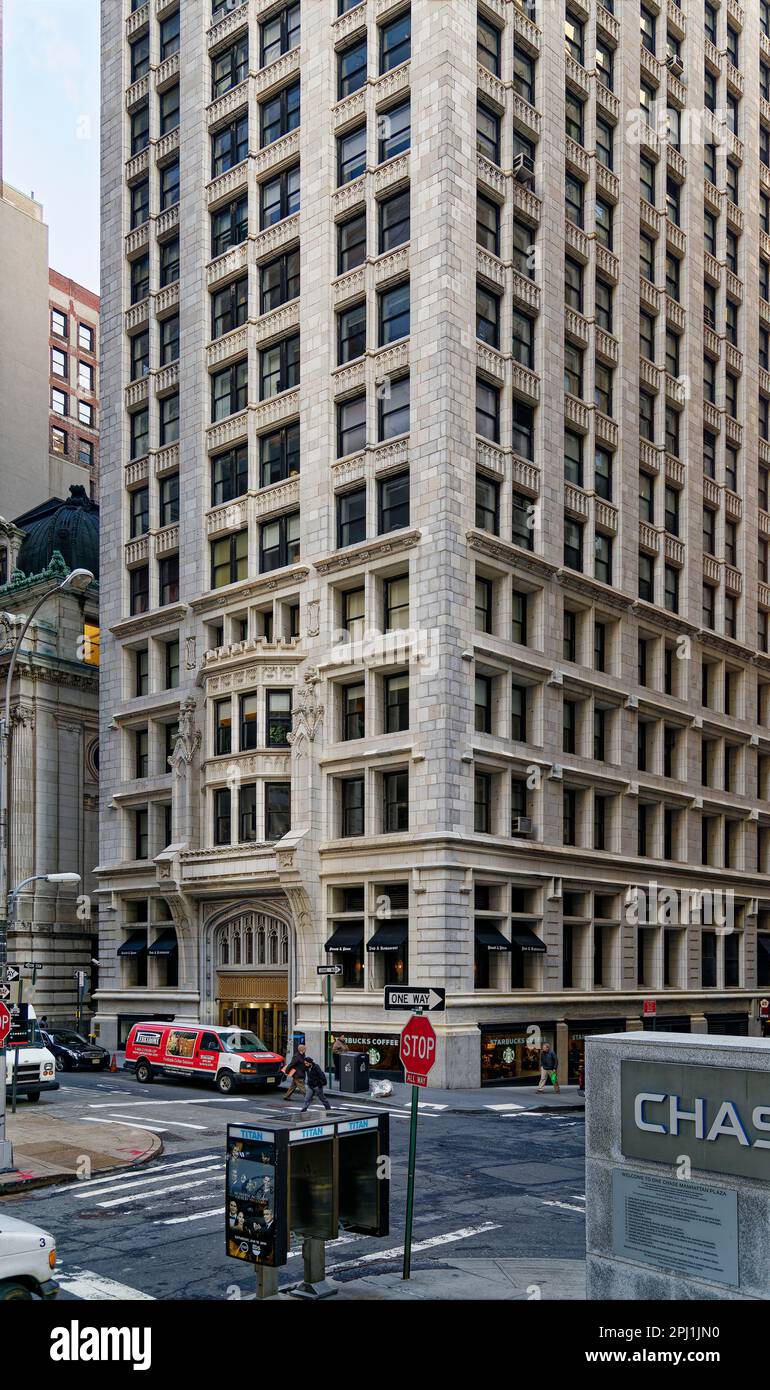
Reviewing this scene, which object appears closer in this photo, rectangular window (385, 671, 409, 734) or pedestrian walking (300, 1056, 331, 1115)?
pedestrian walking (300, 1056, 331, 1115)

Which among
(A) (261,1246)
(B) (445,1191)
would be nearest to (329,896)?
(B) (445,1191)

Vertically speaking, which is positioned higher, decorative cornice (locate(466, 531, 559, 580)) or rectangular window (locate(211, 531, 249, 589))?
rectangular window (locate(211, 531, 249, 589))

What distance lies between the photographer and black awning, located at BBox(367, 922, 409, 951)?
38.7 m

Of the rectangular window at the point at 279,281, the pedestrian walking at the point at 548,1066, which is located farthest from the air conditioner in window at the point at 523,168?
the pedestrian walking at the point at 548,1066

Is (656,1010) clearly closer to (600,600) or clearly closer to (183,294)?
(600,600)

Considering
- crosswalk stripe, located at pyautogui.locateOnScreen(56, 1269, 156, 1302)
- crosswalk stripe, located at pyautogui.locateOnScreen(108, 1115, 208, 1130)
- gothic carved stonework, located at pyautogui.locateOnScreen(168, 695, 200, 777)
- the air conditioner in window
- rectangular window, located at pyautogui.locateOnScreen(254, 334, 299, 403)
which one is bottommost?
crosswalk stripe, located at pyautogui.locateOnScreen(108, 1115, 208, 1130)

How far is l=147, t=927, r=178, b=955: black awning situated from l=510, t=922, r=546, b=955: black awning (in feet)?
45.1

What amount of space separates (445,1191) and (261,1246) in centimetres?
845

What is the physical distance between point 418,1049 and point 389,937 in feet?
82.6

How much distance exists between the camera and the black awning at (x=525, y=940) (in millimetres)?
40656

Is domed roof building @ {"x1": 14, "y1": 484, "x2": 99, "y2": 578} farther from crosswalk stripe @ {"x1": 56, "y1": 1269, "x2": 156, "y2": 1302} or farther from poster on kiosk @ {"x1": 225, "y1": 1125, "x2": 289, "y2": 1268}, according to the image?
poster on kiosk @ {"x1": 225, "y1": 1125, "x2": 289, "y2": 1268}

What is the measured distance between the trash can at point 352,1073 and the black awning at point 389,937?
14.0ft

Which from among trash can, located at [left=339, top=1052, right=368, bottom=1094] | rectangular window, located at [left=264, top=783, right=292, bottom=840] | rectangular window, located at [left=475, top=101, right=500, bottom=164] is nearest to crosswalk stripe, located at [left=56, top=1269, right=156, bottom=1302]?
trash can, located at [left=339, top=1052, right=368, bottom=1094]
